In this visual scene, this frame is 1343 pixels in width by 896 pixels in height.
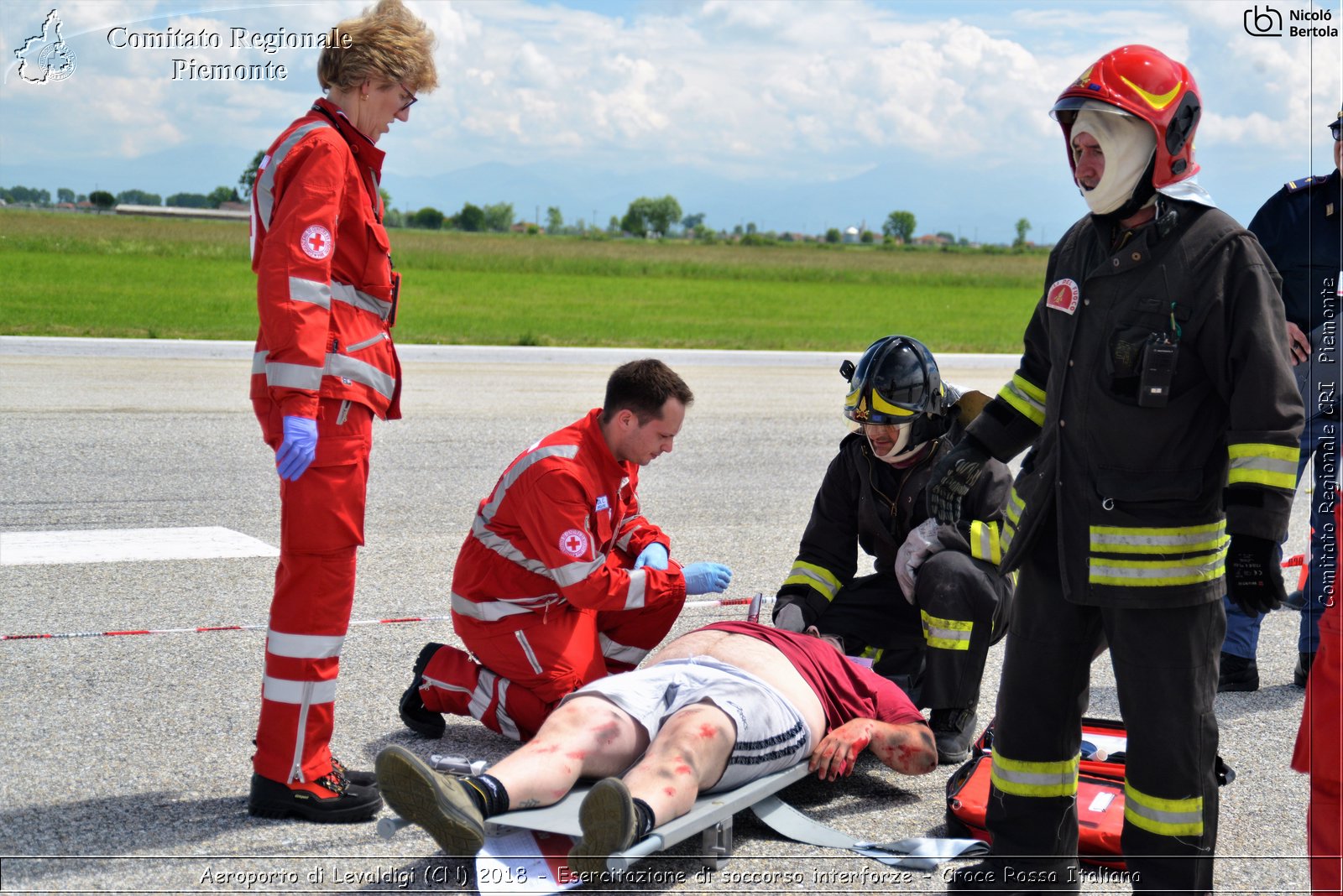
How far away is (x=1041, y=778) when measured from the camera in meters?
3.38

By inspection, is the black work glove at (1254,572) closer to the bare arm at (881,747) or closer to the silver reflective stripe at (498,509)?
the bare arm at (881,747)

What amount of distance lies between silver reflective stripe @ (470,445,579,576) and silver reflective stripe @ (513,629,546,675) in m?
0.23

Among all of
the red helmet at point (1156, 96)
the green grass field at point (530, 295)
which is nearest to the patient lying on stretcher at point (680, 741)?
the red helmet at point (1156, 96)

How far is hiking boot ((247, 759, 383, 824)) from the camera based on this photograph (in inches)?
150

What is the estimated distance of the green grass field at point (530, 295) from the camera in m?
21.8

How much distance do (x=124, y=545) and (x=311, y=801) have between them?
12.8 ft

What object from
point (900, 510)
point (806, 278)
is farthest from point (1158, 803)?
point (806, 278)

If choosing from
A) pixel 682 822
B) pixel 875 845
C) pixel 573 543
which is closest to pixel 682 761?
pixel 682 822

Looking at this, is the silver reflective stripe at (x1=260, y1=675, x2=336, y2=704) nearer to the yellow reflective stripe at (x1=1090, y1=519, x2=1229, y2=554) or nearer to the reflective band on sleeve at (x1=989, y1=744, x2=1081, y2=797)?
the reflective band on sleeve at (x1=989, y1=744, x2=1081, y2=797)

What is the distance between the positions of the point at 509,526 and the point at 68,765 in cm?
167

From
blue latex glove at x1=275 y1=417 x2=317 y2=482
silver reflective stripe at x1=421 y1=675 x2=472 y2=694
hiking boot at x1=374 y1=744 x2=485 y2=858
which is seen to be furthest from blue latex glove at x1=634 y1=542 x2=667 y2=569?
hiking boot at x1=374 y1=744 x2=485 y2=858

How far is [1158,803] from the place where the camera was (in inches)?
125

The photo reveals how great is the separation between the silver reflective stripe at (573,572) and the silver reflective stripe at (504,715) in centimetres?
Answer: 46

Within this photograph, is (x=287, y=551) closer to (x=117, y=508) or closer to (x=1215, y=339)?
(x=1215, y=339)
